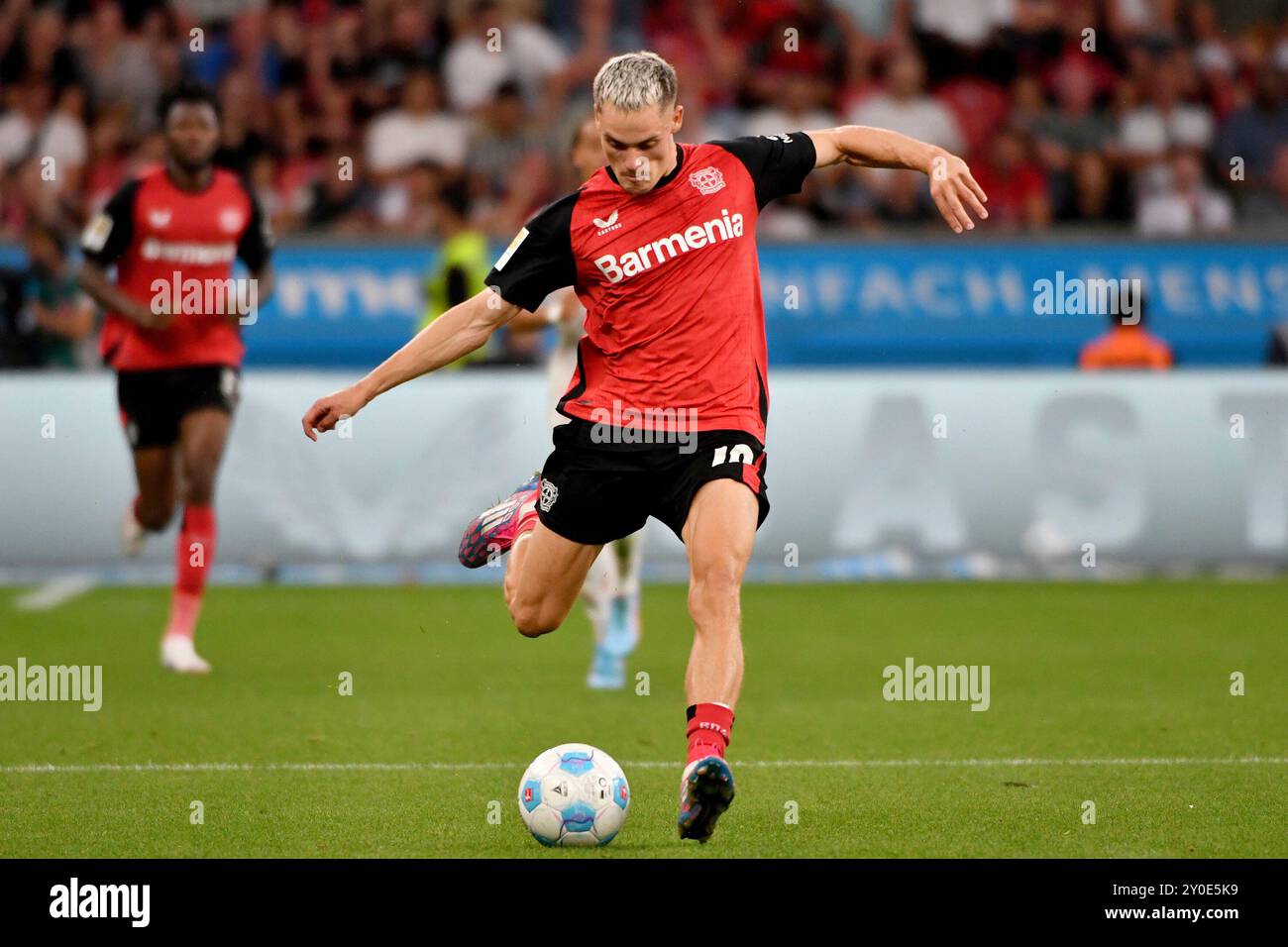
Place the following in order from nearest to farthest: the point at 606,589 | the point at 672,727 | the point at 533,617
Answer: the point at 533,617, the point at 672,727, the point at 606,589

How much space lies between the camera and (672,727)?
341 inches

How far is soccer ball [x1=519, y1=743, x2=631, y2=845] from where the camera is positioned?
241 inches

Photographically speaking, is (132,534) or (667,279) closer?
(667,279)

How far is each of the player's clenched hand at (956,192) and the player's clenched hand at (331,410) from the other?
1892mm

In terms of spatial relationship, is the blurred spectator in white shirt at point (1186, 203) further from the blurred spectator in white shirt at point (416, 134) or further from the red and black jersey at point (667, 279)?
the red and black jersey at point (667, 279)

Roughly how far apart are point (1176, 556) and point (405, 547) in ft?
17.5

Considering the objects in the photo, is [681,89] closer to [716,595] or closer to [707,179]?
[707,179]

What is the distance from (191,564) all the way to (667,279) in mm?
4673

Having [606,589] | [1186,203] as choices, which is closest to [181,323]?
[606,589]

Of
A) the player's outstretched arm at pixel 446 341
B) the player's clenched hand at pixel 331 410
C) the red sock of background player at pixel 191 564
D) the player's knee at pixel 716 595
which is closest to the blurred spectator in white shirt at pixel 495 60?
the red sock of background player at pixel 191 564

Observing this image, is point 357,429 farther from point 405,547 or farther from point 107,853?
point 107,853

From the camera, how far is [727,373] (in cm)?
664

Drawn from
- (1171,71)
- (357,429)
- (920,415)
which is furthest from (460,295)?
(1171,71)

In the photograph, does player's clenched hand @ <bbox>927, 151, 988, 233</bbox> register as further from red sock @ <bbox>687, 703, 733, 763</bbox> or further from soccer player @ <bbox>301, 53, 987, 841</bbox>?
red sock @ <bbox>687, 703, 733, 763</bbox>
